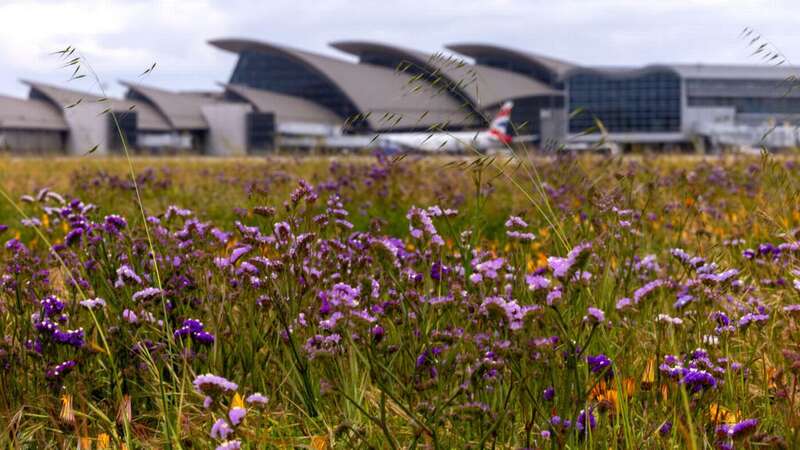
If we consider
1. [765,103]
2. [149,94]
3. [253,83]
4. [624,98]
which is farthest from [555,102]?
[149,94]

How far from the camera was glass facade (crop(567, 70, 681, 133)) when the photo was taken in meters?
67.2

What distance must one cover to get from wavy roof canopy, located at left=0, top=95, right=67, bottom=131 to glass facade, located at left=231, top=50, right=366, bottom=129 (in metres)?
Answer: 18.4

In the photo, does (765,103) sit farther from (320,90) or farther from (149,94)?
(149,94)

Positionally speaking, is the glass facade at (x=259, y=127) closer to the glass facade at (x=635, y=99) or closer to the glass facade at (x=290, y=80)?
the glass facade at (x=290, y=80)

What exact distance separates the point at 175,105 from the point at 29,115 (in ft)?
36.0

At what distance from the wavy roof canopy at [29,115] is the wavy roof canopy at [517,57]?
3443 cm

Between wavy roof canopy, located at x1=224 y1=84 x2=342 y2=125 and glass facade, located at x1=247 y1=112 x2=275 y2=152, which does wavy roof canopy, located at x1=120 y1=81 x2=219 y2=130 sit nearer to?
wavy roof canopy, located at x1=224 y1=84 x2=342 y2=125

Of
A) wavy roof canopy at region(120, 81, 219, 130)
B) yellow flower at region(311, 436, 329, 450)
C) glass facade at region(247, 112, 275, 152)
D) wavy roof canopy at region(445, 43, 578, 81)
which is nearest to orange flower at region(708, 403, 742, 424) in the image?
yellow flower at region(311, 436, 329, 450)

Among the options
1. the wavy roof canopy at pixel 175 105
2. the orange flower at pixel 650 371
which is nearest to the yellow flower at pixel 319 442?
the orange flower at pixel 650 371

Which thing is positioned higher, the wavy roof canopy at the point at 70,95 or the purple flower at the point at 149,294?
the purple flower at the point at 149,294

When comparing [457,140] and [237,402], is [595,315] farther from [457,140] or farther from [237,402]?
[237,402]

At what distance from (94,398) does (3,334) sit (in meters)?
0.39

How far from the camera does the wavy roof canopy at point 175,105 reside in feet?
226

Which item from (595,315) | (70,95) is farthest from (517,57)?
(595,315)
